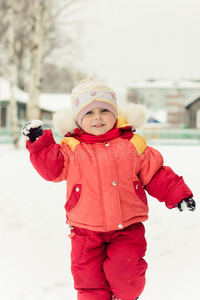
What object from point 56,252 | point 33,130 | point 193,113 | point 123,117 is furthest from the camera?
point 193,113

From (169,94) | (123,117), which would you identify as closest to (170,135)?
(123,117)

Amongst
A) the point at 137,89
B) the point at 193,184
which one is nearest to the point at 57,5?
the point at 193,184

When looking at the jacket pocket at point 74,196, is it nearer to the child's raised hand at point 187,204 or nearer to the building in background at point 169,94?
the child's raised hand at point 187,204

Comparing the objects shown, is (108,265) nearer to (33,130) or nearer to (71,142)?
(71,142)

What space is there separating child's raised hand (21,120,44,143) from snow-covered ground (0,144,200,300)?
46.2 inches

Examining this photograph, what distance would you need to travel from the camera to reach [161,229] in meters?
3.97

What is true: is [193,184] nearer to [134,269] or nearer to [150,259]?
[150,259]

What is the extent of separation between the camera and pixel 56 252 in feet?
10.9

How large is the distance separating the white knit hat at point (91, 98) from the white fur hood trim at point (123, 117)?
0.16ft

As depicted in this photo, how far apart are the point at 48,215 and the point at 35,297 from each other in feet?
7.05

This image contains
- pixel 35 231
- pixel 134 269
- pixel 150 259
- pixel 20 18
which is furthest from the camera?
pixel 20 18

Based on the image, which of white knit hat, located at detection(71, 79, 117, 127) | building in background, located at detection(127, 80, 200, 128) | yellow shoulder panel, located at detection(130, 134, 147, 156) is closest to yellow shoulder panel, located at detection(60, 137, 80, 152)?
white knit hat, located at detection(71, 79, 117, 127)

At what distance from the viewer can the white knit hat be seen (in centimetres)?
221

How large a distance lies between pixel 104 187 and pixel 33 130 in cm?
56
